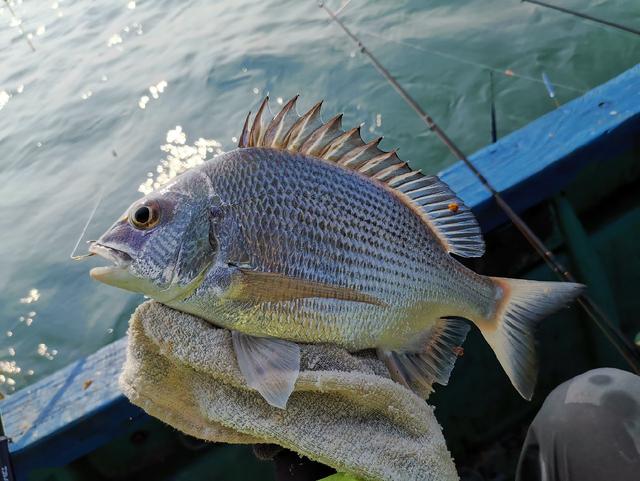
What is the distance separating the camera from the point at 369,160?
4.87 feet

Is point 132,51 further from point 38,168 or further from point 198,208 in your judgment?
point 198,208

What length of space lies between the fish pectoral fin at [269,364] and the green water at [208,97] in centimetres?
293

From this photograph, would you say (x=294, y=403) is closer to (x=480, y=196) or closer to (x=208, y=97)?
(x=480, y=196)

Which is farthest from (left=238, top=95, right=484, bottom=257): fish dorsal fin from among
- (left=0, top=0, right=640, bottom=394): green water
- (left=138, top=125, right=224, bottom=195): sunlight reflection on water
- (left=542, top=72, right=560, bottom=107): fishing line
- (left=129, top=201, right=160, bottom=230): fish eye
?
(left=138, top=125, right=224, bottom=195): sunlight reflection on water

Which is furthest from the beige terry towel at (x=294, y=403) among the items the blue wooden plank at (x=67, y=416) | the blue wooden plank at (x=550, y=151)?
the blue wooden plank at (x=550, y=151)

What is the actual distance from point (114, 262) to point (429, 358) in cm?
89

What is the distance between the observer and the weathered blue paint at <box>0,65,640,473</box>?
5.98 feet

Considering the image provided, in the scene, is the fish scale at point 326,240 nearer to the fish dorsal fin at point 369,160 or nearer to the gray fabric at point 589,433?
the fish dorsal fin at point 369,160

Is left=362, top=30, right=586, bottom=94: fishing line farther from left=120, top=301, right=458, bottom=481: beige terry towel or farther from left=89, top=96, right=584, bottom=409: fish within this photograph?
left=120, top=301, right=458, bottom=481: beige terry towel

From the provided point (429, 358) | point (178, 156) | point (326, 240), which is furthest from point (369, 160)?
point (178, 156)

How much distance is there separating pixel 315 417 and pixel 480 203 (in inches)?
46.2

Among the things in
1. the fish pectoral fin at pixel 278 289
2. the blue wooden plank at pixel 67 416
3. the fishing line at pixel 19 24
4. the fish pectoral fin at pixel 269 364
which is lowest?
the blue wooden plank at pixel 67 416

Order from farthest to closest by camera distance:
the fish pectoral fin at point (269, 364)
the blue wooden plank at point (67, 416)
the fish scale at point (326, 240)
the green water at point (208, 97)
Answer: the green water at point (208, 97)
the blue wooden plank at point (67, 416)
the fish scale at point (326, 240)
the fish pectoral fin at point (269, 364)

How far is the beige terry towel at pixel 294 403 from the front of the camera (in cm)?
125
